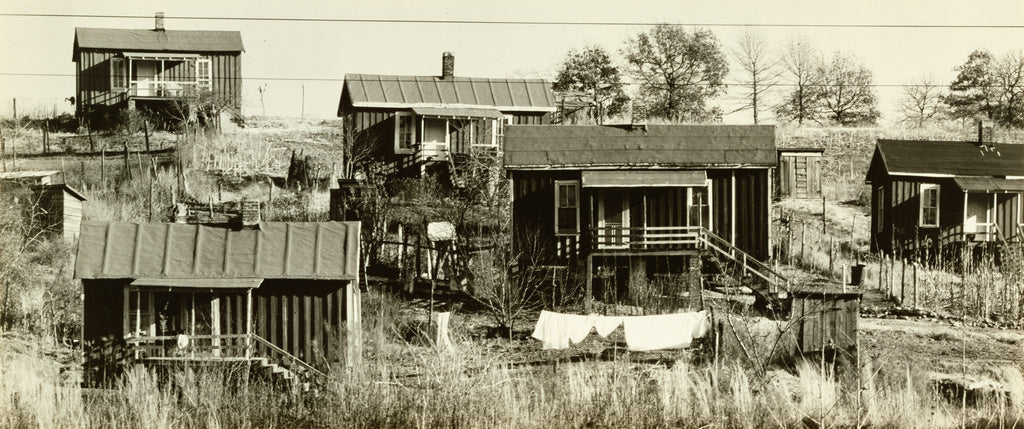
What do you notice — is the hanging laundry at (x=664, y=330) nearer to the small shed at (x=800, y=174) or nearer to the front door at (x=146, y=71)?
the small shed at (x=800, y=174)

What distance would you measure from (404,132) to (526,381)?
67.1 ft

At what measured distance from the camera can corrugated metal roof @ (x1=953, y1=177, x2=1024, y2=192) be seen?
3478cm

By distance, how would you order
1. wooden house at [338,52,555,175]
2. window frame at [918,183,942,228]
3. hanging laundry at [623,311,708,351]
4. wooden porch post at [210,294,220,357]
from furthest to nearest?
wooden house at [338,52,555,175] < window frame at [918,183,942,228] < hanging laundry at [623,311,708,351] < wooden porch post at [210,294,220,357]

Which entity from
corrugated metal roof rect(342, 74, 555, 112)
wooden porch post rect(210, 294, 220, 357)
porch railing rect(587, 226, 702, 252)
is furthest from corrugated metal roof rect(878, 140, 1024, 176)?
wooden porch post rect(210, 294, 220, 357)

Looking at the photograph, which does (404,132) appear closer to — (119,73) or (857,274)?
(119,73)

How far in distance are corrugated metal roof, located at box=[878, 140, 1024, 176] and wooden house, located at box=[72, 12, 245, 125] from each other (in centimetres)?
2766

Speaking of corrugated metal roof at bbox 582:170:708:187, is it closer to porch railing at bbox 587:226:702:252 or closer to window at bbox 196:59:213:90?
porch railing at bbox 587:226:702:252

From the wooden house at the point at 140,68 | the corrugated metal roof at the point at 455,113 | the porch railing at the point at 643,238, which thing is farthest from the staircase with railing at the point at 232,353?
the wooden house at the point at 140,68

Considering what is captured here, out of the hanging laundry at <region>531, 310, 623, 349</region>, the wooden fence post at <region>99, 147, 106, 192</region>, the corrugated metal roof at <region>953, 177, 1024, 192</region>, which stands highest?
the wooden fence post at <region>99, 147, 106, 192</region>

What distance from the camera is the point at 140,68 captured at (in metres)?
48.6

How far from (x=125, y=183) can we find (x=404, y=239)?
41.1ft

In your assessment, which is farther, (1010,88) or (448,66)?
(1010,88)

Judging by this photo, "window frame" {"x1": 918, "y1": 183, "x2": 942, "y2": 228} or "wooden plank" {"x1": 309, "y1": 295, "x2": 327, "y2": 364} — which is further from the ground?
"window frame" {"x1": 918, "y1": 183, "x2": 942, "y2": 228}

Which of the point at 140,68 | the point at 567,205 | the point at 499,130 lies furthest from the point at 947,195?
the point at 140,68
